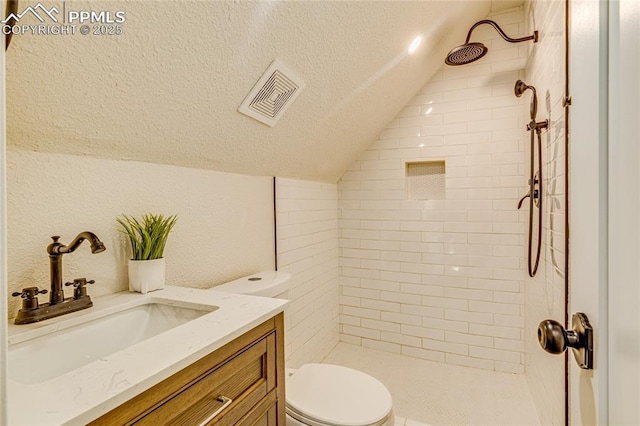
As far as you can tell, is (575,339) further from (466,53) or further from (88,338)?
(466,53)

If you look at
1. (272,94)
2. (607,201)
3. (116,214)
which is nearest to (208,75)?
(272,94)

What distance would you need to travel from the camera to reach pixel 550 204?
5.54ft

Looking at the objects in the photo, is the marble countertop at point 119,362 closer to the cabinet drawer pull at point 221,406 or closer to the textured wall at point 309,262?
the cabinet drawer pull at point 221,406

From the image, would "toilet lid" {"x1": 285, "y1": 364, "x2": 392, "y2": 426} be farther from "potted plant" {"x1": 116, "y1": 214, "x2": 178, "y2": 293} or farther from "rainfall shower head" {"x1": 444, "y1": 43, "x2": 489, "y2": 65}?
"rainfall shower head" {"x1": 444, "y1": 43, "x2": 489, "y2": 65}

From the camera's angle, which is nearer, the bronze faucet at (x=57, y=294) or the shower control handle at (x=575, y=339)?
the shower control handle at (x=575, y=339)

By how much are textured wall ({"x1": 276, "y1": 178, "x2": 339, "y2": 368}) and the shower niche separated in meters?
0.67

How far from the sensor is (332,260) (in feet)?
9.68

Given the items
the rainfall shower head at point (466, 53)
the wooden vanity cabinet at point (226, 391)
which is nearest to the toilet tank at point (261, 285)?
the wooden vanity cabinet at point (226, 391)

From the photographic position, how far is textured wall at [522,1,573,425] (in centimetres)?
146

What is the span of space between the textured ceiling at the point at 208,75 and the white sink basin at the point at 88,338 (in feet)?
1.82

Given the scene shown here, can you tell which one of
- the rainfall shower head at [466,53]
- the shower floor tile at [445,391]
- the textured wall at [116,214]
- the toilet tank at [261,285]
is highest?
the rainfall shower head at [466,53]

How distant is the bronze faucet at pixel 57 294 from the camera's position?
2.88 ft

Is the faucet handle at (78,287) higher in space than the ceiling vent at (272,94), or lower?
lower

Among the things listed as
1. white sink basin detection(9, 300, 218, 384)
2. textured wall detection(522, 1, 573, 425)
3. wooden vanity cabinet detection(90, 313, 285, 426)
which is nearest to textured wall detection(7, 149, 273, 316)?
white sink basin detection(9, 300, 218, 384)
